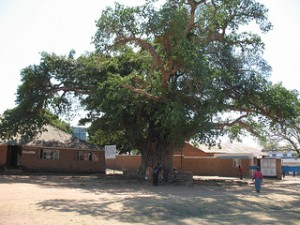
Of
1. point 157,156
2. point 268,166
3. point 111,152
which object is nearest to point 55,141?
point 157,156

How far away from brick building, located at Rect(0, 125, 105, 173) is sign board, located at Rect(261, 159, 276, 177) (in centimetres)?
1689

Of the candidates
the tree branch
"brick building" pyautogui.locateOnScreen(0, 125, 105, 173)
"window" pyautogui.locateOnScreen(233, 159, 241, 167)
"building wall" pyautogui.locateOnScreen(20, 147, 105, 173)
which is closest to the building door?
"brick building" pyautogui.locateOnScreen(0, 125, 105, 173)

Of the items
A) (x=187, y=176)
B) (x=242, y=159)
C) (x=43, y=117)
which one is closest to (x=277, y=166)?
(x=242, y=159)

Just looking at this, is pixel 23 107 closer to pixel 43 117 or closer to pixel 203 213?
pixel 43 117

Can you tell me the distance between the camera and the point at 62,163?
35.5 m

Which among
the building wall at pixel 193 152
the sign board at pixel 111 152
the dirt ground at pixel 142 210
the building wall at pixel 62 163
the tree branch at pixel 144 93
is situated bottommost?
the dirt ground at pixel 142 210

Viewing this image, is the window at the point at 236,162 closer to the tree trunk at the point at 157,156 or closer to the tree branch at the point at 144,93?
the tree trunk at the point at 157,156

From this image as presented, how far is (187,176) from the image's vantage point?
28312mm

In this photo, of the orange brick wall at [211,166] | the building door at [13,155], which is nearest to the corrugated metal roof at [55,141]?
the building door at [13,155]

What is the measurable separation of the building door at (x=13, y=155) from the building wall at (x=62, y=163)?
1.18 meters

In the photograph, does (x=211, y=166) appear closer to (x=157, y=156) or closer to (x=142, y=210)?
(x=157, y=156)

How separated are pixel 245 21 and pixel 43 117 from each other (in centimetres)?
1879

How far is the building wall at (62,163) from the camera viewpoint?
33312 millimetres

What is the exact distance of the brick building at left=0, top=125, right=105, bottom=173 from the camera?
3303 centimetres
